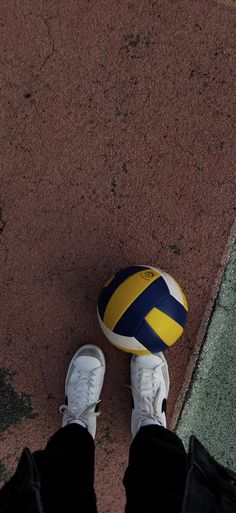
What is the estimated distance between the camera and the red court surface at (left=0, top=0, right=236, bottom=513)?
9.69 ft

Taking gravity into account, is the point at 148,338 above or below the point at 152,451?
above

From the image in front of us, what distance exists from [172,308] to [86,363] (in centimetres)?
71

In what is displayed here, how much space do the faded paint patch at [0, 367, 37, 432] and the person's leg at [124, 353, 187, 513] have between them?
0.64m

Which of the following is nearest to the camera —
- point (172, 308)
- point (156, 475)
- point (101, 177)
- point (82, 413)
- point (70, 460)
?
point (156, 475)

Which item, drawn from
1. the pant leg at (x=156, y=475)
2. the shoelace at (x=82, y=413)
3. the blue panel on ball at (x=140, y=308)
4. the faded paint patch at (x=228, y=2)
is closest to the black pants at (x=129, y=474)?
the pant leg at (x=156, y=475)

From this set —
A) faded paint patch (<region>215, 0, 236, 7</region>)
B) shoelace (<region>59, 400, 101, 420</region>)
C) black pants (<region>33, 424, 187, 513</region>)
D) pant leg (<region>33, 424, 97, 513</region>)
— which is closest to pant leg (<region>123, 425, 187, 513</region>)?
black pants (<region>33, 424, 187, 513</region>)

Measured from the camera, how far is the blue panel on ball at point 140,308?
2.47m

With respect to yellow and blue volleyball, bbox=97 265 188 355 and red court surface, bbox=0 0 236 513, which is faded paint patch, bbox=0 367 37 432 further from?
yellow and blue volleyball, bbox=97 265 188 355

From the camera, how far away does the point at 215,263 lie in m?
3.04

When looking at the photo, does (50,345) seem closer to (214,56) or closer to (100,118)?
(100,118)

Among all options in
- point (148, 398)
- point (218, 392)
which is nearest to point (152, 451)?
point (148, 398)

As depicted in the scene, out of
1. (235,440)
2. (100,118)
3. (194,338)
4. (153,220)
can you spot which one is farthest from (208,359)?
(100,118)

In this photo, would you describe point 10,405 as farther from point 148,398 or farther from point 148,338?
point 148,338

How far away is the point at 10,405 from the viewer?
9.85 feet
